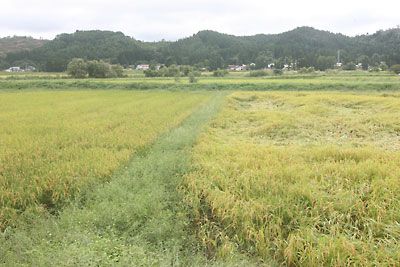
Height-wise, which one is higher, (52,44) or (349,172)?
(52,44)

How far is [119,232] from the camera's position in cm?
501

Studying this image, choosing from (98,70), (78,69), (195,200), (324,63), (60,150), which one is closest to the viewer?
(195,200)

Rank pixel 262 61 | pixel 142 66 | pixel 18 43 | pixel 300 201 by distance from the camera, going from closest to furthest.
A: pixel 300 201, pixel 262 61, pixel 142 66, pixel 18 43

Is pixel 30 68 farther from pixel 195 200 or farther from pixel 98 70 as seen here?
pixel 195 200

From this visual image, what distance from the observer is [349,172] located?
22.0ft

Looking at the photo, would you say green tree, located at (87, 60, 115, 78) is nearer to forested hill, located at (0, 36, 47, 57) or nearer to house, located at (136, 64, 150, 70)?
house, located at (136, 64, 150, 70)

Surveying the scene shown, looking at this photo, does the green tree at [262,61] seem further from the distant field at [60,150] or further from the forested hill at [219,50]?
the distant field at [60,150]

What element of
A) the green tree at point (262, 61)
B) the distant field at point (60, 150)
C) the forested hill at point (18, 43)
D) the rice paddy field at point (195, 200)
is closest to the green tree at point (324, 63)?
the green tree at point (262, 61)

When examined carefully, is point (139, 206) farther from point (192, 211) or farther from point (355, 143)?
point (355, 143)

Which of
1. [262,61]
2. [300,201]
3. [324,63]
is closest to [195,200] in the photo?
[300,201]

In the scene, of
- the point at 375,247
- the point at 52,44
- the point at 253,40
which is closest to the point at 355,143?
the point at 375,247

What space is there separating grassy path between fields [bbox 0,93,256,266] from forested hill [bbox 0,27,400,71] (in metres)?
65.7

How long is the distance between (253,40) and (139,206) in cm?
11120

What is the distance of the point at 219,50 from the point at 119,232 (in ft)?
289
